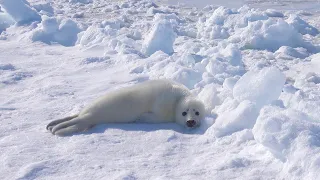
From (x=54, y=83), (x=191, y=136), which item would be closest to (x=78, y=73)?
(x=54, y=83)

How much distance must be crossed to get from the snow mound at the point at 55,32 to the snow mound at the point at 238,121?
3.75 metres

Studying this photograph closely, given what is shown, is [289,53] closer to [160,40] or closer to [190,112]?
[160,40]

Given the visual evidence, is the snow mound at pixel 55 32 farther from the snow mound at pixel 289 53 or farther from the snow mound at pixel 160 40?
the snow mound at pixel 289 53

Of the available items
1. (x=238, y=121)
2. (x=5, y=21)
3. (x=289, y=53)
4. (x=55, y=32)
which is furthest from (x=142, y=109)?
(x=5, y=21)

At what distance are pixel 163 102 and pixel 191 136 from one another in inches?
17.3

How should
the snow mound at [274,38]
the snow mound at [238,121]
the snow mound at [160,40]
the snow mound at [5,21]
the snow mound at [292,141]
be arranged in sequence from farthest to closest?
the snow mound at [5,21], the snow mound at [274,38], the snow mound at [160,40], the snow mound at [238,121], the snow mound at [292,141]

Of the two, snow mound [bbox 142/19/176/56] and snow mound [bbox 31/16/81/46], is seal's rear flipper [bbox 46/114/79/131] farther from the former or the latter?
snow mound [bbox 31/16/81/46]

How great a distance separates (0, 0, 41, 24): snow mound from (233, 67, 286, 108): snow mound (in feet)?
16.3

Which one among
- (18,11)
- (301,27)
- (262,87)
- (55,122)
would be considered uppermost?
(262,87)

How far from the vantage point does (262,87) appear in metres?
3.30

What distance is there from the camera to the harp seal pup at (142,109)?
3.38 meters

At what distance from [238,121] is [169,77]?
130 centimetres

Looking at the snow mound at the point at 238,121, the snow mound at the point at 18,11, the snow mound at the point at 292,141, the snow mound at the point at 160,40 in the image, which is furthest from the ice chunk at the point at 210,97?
the snow mound at the point at 18,11

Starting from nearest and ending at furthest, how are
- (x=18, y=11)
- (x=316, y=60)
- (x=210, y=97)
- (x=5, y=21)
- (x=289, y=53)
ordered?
(x=210, y=97) → (x=316, y=60) → (x=289, y=53) → (x=18, y=11) → (x=5, y=21)
